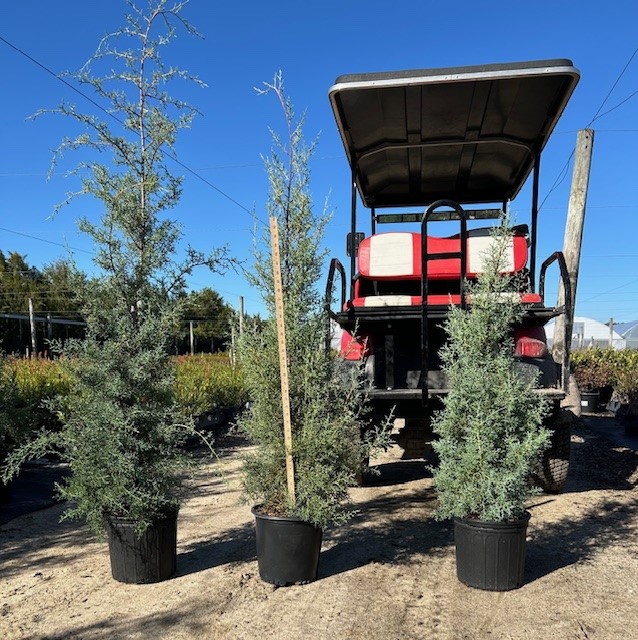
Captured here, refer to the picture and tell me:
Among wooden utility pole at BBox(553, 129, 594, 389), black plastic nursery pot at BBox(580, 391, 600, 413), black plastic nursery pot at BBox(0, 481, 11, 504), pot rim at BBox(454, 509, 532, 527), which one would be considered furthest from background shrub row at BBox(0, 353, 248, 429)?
black plastic nursery pot at BBox(580, 391, 600, 413)

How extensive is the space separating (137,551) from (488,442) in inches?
89.1

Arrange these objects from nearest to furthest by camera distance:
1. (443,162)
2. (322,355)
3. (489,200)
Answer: (322,355) < (443,162) < (489,200)

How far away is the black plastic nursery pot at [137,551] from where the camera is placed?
11.9ft

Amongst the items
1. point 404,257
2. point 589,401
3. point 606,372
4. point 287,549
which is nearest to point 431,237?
point 404,257

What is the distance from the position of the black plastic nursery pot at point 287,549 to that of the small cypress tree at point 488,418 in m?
0.88

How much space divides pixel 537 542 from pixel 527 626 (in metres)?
1.49

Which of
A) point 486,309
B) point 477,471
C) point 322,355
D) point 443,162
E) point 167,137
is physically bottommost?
point 477,471

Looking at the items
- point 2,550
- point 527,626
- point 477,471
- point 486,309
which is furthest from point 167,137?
point 527,626

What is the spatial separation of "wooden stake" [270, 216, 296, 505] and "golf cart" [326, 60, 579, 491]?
0.52 m

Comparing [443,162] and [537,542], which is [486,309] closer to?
[537,542]

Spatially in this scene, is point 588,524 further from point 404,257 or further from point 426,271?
point 404,257

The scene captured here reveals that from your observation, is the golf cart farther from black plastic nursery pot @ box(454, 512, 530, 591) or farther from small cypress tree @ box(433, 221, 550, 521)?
black plastic nursery pot @ box(454, 512, 530, 591)

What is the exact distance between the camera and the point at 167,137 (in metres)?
4.10

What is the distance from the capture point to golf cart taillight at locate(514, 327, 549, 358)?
447cm
